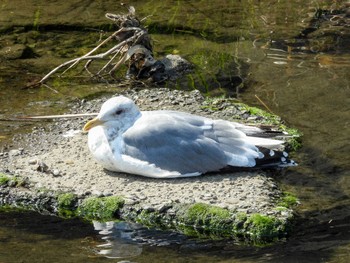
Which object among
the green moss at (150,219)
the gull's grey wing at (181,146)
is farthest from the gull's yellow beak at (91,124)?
the green moss at (150,219)

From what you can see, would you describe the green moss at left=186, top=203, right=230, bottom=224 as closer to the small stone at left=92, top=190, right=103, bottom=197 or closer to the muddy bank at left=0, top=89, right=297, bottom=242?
the muddy bank at left=0, top=89, right=297, bottom=242

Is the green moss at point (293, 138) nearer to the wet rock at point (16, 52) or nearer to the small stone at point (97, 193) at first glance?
the small stone at point (97, 193)

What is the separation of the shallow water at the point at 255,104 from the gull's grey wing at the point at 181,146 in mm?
534

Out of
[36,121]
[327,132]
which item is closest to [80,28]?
[36,121]

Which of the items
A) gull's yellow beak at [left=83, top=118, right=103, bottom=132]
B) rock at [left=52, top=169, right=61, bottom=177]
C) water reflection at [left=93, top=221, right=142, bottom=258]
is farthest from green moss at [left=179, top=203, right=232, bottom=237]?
rock at [left=52, top=169, right=61, bottom=177]

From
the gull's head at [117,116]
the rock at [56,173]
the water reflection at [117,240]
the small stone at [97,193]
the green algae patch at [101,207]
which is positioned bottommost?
the water reflection at [117,240]

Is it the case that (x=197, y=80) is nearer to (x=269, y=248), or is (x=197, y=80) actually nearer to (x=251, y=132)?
(x=251, y=132)

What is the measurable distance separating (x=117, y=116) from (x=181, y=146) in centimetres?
61

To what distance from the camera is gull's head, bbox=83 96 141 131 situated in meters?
7.53

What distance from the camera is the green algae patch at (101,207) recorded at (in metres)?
7.00

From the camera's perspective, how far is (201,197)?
703 cm

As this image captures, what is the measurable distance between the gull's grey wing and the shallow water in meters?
0.53

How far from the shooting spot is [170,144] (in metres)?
7.35

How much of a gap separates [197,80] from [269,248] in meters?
3.89
